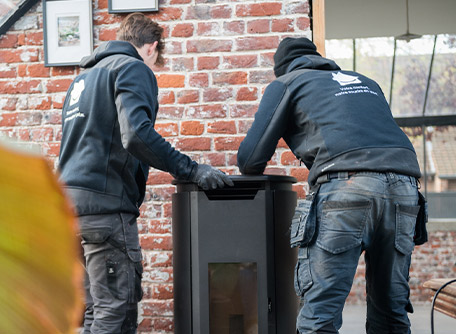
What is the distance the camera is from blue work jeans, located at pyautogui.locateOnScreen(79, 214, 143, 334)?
1.93 m

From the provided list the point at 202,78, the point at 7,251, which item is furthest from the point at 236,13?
the point at 7,251

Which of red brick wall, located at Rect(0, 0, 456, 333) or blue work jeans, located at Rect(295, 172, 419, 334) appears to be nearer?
blue work jeans, located at Rect(295, 172, 419, 334)

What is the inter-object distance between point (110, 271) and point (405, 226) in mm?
1039

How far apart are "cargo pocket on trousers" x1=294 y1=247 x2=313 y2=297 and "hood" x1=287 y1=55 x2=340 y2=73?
717 mm

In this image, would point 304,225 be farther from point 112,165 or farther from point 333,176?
point 112,165

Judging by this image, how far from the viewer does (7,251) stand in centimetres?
16

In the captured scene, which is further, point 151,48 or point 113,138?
point 151,48

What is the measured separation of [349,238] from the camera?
1859 millimetres

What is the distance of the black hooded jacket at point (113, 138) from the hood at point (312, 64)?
0.57 meters

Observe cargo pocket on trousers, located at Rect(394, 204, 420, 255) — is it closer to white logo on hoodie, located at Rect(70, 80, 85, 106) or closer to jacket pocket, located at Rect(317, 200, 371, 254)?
jacket pocket, located at Rect(317, 200, 371, 254)

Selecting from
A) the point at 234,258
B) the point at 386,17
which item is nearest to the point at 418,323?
the point at 234,258

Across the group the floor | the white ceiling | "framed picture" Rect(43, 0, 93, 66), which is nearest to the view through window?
the white ceiling

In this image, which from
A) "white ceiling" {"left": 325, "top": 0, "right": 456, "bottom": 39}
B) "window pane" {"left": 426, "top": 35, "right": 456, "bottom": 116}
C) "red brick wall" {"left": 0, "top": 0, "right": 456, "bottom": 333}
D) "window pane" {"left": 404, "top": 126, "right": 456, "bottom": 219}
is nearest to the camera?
"red brick wall" {"left": 0, "top": 0, "right": 456, "bottom": 333}

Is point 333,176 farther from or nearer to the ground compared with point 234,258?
farther from the ground
